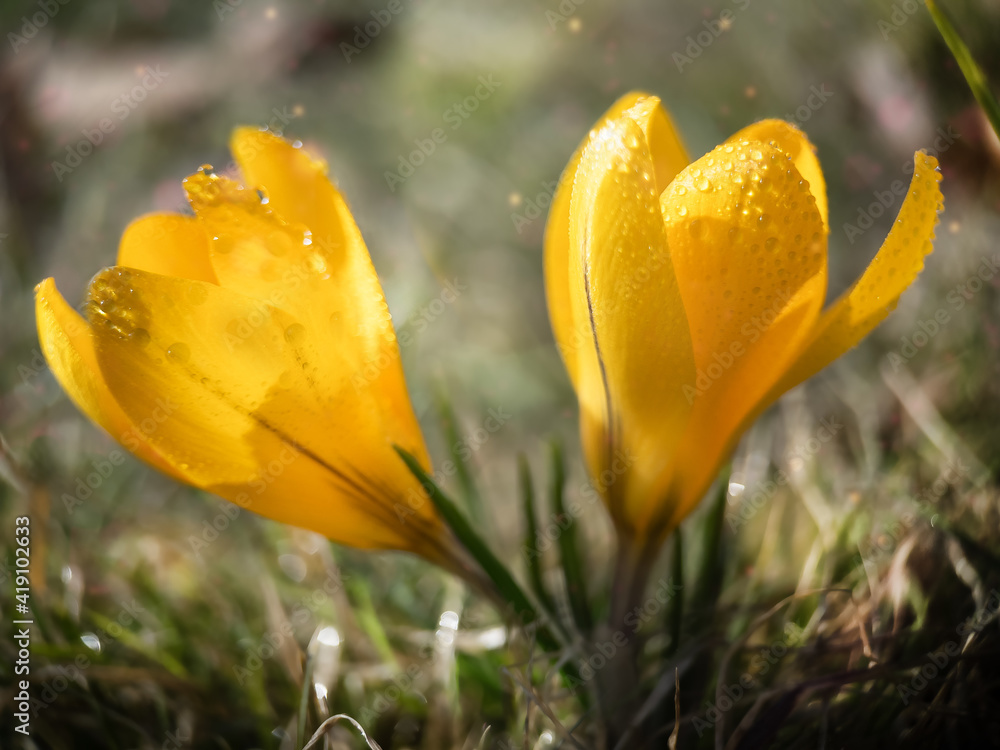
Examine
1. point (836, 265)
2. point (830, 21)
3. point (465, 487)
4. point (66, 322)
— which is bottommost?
point (465, 487)

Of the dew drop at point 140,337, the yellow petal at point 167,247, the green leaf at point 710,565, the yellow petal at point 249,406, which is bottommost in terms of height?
the green leaf at point 710,565

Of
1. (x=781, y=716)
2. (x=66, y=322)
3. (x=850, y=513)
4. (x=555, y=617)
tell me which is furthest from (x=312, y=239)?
(x=850, y=513)

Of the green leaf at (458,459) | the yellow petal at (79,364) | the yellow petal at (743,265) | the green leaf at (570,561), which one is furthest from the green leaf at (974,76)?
the yellow petal at (79,364)

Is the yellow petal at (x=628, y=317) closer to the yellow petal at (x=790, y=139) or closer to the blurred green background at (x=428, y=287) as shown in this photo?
the yellow petal at (x=790, y=139)

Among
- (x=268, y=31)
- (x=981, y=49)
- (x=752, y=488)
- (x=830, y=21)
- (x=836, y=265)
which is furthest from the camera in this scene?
(x=268, y=31)

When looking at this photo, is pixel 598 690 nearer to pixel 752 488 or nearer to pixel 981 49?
pixel 752 488

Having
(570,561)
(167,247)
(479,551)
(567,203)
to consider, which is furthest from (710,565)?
(167,247)

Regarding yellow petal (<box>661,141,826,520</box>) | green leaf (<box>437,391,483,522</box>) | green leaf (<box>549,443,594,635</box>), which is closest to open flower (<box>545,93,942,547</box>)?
yellow petal (<box>661,141,826,520</box>)
